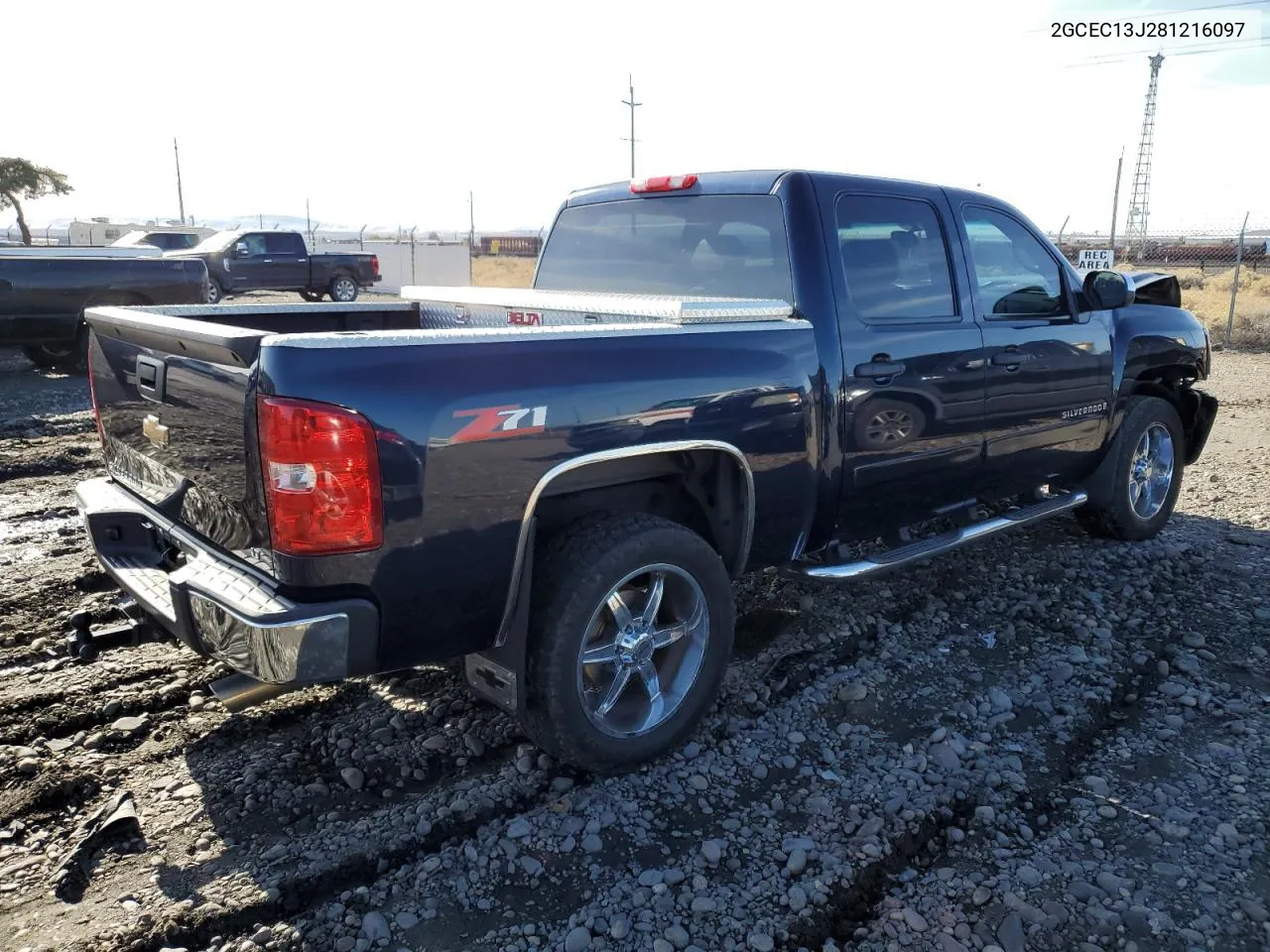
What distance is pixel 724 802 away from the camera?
3246mm

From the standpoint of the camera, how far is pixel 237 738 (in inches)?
138

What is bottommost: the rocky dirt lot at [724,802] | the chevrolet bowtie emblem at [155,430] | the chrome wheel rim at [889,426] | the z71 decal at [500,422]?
the rocky dirt lot at [724,802]

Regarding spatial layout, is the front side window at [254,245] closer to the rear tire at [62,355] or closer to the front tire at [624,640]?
the rear tire at [62,355]

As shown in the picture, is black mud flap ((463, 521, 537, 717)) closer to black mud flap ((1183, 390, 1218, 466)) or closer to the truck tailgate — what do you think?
the truck tailgate

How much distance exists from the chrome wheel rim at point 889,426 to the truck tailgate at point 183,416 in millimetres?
2349

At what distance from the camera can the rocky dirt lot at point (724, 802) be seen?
267 centimetres

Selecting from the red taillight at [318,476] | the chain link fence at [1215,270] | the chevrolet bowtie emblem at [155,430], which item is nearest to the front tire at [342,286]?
the chain link fence at [1215,270]

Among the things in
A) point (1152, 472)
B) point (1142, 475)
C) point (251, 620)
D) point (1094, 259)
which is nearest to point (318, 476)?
point (251, 620)

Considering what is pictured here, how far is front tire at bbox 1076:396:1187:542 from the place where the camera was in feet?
A: 18.7

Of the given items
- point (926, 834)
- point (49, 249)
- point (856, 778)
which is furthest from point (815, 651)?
point (49, 249)

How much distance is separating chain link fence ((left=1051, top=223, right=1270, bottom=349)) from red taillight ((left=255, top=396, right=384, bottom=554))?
14.2 m

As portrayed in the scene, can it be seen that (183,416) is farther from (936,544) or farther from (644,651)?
(936,544)

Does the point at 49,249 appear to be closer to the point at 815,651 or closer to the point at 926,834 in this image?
the point at 815,651

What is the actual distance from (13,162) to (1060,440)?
53.4 metres
